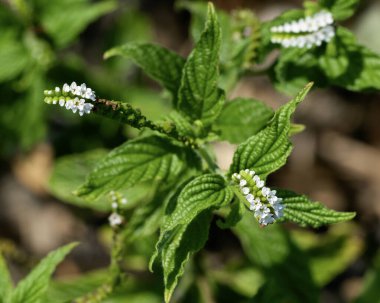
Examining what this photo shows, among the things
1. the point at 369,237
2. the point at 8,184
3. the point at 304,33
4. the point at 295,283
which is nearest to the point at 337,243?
the point at 369,237

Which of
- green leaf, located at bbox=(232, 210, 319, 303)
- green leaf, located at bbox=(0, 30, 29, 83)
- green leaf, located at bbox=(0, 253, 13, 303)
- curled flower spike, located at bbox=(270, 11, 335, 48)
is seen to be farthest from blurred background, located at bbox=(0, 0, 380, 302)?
curled flower spike, located at bbox=(270, 11, 335, 48)

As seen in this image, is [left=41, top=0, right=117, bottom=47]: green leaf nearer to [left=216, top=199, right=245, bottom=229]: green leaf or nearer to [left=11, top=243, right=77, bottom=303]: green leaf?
[left=11, top=243, right=77, bottom=303]: green leaf

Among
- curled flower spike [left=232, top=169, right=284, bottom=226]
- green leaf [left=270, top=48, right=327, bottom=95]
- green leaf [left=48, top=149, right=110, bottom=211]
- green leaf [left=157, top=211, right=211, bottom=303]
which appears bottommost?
green leaf [left=48, top=149, right=110, bottom=211]

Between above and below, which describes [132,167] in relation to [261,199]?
below

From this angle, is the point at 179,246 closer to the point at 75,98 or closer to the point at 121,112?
the point at 121,112

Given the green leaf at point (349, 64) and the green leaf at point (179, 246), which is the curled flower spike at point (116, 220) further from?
the green leaf at point (349, 64)

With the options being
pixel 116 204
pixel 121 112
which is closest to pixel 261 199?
pixel 121 112
